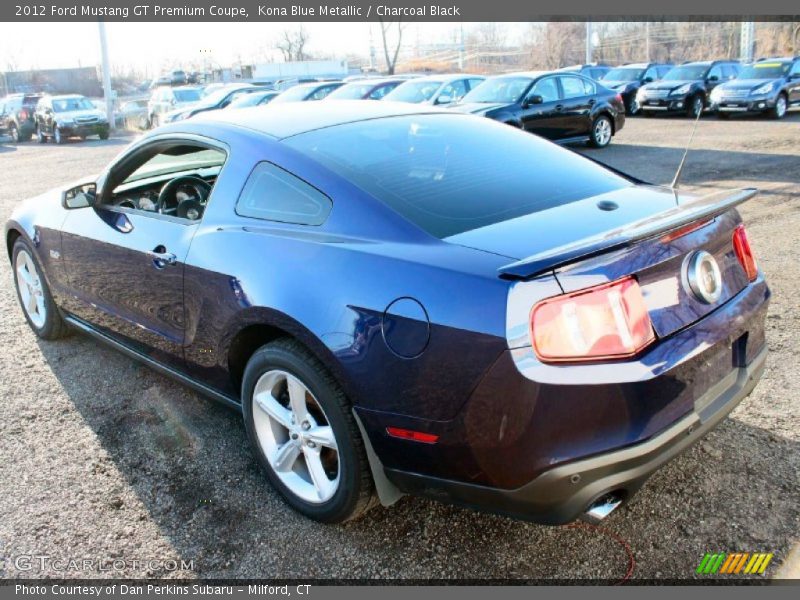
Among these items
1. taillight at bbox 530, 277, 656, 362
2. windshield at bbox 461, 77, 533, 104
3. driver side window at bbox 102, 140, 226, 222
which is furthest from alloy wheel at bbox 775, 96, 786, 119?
taillight at bbox 530, 277, 656, 362

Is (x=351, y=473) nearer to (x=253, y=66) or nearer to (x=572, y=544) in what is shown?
(x=572, y=544)

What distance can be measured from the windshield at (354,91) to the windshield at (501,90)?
3902 mm

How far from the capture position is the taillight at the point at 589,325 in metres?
2.14

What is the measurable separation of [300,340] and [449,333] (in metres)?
0.67

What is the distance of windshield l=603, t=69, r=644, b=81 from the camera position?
2458 cm

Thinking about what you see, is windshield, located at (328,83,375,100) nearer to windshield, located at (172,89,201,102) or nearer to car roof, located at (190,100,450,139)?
windshield, located at (172,89,201,102)

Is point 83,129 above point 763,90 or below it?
below

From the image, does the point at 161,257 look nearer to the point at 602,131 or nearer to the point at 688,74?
the point at 602,131

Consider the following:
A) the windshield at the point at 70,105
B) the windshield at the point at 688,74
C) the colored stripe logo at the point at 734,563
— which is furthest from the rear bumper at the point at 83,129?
the colored stripe logo at the point at 734,563

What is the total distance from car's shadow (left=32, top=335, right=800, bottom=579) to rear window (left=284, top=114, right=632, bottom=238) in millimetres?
1165

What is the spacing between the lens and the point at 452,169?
3.15m

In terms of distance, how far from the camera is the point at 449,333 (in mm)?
2238

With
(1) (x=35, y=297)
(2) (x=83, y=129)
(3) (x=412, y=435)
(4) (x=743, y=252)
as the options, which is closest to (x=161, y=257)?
(3) (x=412, y=435)

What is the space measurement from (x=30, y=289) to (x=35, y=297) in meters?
0.08
